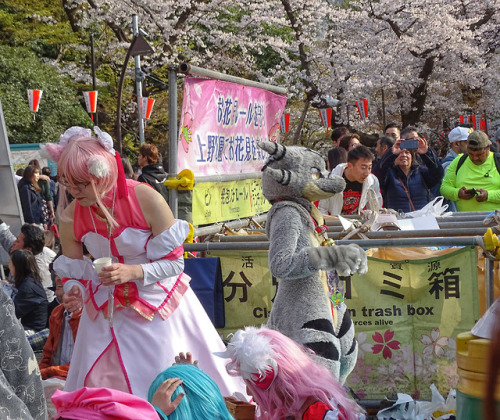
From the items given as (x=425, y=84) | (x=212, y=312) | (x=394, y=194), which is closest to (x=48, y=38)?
(x=425, y=84)

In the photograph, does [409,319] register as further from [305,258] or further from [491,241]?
[305,258]

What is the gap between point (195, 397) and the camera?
2.36 metres

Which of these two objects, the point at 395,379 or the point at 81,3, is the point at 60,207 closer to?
the point at 395,379

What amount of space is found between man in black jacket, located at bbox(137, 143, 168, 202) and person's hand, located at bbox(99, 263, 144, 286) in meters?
3.69

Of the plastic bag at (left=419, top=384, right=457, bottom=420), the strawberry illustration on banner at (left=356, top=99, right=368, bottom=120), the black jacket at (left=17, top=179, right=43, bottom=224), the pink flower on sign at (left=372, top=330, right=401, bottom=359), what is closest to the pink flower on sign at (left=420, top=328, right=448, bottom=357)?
the pink flower on sign at (left=372, top=330, right=401, bottom=359)

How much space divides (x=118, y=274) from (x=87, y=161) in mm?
498

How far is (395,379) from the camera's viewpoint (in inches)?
169

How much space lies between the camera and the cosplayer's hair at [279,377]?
102 inches

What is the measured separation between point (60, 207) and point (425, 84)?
2015cm

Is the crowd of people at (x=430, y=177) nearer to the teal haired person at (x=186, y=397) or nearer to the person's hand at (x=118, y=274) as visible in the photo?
the person's hand at (x=118, y=274)

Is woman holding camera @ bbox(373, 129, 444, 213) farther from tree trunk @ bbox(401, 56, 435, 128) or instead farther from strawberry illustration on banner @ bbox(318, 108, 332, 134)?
tree trunk @ bbox(401, 56, 435, 128)

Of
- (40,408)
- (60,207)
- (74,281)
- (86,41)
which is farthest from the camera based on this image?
(86,41)

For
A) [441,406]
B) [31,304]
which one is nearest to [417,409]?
[441,406]

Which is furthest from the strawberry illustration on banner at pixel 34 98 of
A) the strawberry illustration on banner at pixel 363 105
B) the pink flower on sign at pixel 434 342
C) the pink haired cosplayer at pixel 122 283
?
the pink haired cosplayer at pixel 122 283
